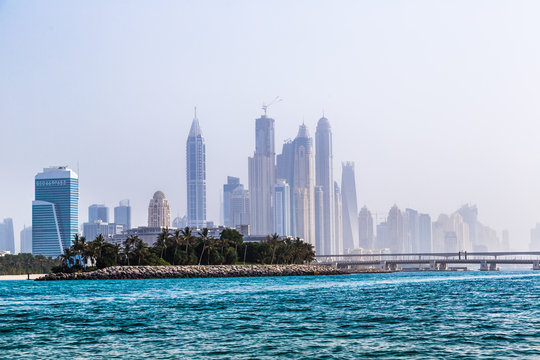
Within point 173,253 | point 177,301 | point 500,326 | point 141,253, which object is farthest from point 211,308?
point 173,253

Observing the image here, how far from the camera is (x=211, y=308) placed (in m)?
74.0

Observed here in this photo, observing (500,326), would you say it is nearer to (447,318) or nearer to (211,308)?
(447,318)

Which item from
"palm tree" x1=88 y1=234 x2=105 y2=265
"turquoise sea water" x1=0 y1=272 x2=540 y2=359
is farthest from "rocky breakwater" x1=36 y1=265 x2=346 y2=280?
"turquoise sea water" x1=0 y1=272 x2=540 y2=359

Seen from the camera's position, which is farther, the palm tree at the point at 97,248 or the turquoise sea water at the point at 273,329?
the palm tree at the point at 97,248

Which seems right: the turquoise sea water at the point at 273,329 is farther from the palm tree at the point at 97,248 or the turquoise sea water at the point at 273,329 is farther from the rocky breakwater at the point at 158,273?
the palm tree at the point at 97,248

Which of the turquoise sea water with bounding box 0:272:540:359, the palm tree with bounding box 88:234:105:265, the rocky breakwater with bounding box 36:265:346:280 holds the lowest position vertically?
the rocky breakwater with bounding box 36:265:346:280

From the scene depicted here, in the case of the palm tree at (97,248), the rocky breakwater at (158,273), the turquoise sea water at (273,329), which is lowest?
the rocky breakwater at (158,273)

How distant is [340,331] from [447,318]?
1246 cm

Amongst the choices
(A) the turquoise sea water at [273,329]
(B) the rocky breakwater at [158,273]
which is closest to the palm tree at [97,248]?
(B) the rocky breakwater at [158,273]

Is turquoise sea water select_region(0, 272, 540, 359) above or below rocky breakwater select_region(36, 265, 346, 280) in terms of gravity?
above

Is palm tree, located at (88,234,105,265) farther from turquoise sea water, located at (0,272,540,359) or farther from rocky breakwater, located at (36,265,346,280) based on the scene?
turquoise sea water, located at (0,272,540,359)

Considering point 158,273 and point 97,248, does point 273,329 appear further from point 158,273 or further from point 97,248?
point 97,248

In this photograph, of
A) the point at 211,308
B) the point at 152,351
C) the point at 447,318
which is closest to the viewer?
the point at 152,351

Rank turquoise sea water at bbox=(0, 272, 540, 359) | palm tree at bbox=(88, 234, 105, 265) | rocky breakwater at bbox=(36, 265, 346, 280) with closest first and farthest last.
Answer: turquoise sea water at bbox=(0, 272, 540, 359) < rocky breakwater at bbox=(36, 265, 346, 280) < palm tree at bbox=(88, 234, 105, 265)
